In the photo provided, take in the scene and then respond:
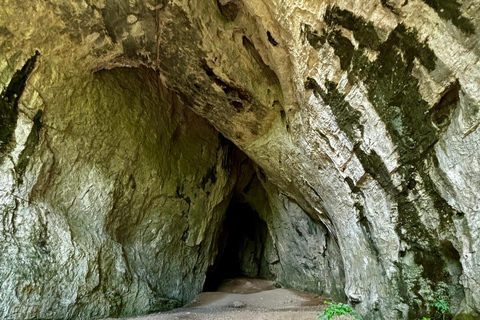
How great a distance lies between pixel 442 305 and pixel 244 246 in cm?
1111

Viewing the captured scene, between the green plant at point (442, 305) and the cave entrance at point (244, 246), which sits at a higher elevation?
the cave entrance at point (244, 246)

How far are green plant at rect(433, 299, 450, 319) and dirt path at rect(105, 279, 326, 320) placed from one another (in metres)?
1.98

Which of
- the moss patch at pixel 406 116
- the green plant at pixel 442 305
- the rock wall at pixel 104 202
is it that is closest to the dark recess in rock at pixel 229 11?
the moss patch at pixel 406 116

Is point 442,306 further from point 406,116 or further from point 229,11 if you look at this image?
point 229,11

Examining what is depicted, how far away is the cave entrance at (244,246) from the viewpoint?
12.7 m

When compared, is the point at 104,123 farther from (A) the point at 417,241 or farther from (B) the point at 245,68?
(A) the point at 417,241

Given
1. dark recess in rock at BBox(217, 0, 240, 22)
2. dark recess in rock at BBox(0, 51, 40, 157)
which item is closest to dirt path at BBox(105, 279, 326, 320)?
dark recess in rock at BBox(0, 51, 40, 157)

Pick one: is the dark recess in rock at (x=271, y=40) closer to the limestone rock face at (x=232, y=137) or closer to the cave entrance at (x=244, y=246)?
the limestone rock face at (x=232, y=137)

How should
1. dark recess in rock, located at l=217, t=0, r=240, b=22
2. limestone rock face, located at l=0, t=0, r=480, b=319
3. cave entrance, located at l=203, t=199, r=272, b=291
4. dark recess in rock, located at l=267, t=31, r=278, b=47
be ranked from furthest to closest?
cave entrance, located at l=203, t=199, r=272, b=291 → dark recess in rock, located at l=217, t=0, r=240, b=22 → dark recess in rock, located at l=267, t=31, r=278, b=47 → limestone rock face, located at l=0, t=0, r=480, b=319

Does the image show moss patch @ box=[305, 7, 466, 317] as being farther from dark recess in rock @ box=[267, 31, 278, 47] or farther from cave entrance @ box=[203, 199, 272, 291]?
cave entrance @ box=[203, 199, 272, 291]

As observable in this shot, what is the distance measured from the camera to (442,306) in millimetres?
3156

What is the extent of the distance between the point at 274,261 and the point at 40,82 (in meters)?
9.05

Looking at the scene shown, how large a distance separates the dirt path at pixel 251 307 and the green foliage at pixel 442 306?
198cm

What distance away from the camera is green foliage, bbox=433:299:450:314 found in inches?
123
